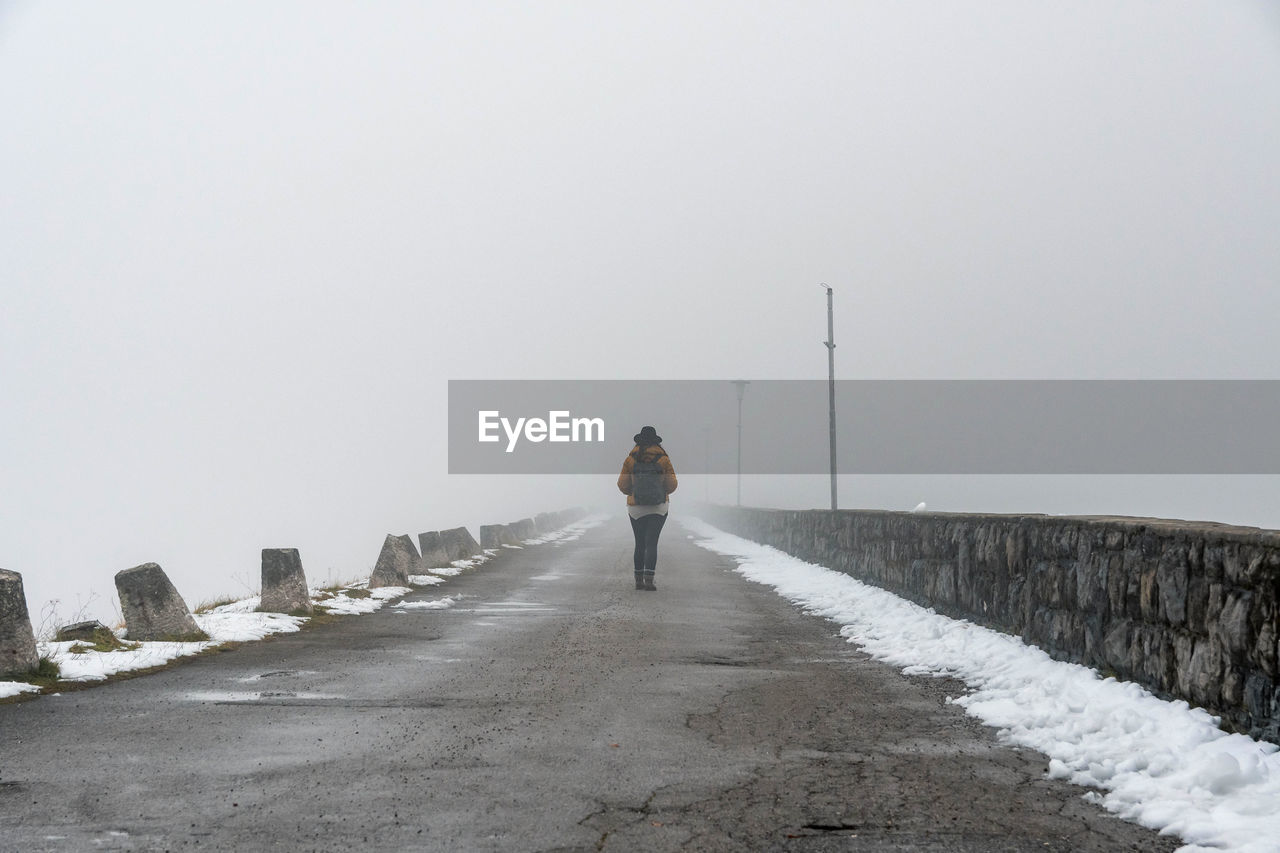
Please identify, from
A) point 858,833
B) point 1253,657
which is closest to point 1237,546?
point 1253,657

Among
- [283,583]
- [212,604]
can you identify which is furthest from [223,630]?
[212,604]

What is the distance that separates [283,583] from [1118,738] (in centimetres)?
938

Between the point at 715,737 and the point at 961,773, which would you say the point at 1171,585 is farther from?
the point at 715,737

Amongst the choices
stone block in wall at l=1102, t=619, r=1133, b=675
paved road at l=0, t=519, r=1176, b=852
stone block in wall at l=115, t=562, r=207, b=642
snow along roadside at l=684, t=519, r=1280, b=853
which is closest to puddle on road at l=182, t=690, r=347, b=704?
paved road at l=0, t=519, r=1176, b=852

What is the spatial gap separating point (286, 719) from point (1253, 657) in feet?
17.0

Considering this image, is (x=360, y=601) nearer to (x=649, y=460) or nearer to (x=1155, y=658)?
(x=649, y=460)

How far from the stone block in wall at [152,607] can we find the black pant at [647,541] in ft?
23.7

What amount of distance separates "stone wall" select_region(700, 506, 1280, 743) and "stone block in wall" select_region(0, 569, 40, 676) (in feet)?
23.7

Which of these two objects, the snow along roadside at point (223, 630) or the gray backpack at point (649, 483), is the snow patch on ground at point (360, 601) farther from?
Result: the gray backpack at point (649, 483)

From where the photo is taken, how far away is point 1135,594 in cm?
715

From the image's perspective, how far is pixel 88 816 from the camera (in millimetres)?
4578

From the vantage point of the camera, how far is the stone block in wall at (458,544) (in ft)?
73.6

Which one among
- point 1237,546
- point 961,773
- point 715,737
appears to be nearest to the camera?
point 961,773

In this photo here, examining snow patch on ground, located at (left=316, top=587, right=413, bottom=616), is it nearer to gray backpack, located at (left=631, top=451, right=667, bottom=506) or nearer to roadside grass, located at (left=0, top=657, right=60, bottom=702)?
gray backpack, located at (left=631, top=451, right=667, bottom=506)
